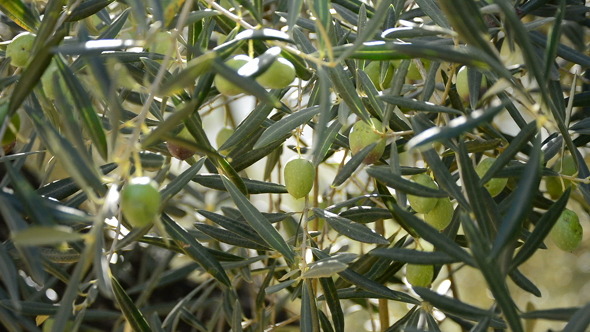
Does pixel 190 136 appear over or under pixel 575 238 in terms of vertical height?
over

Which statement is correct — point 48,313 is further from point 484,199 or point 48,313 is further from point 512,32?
point 512,32

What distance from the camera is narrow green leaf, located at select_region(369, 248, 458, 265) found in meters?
0.85

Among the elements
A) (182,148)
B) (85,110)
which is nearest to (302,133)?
(182,148)

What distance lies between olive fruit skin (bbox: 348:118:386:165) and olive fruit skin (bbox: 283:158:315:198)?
7 centimetres

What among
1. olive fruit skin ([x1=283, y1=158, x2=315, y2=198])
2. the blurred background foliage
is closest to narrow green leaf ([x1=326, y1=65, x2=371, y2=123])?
the blurred background foliage

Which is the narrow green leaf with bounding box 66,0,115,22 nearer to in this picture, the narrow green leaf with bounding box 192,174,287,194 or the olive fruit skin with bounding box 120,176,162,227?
the narrow green leaf with bounding box 192,174,287,194

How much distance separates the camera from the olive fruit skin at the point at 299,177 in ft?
3.26

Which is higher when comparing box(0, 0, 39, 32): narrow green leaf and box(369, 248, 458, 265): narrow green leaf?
box(0, 0, 39, 32): narrow green leaf

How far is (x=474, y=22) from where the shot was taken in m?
0.73

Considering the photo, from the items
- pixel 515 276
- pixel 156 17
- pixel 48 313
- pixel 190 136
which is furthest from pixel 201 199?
pixel 156 17

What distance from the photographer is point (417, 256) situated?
87 cm

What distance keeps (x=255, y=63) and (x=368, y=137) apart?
305mm

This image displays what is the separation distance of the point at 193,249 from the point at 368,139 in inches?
11.4

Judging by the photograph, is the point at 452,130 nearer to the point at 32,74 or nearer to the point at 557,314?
the point at 557,314
